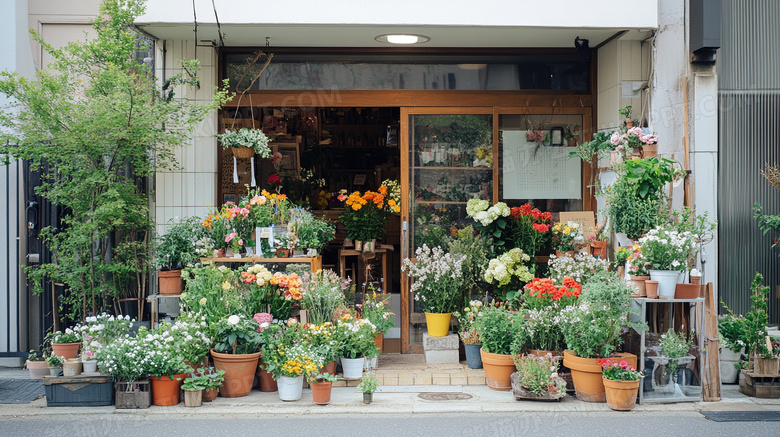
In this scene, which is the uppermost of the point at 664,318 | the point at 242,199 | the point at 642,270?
the point at 242,199

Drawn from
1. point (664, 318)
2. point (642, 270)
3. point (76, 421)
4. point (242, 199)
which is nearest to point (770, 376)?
point (664, 318)

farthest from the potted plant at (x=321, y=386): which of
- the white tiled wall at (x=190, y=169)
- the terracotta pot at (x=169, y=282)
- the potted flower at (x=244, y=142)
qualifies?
the potted flower at (x=244, y=142)

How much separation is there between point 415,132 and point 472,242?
4.97ft

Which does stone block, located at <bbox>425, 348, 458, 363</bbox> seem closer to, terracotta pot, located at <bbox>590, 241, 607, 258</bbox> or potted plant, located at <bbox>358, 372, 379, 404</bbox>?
potted plant, located at <bbox>358, 372, 379, 404</bbox>

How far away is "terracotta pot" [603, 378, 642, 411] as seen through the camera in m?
6.03

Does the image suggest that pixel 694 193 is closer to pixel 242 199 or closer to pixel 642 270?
pixel 642 270

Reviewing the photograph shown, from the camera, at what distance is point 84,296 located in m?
7.06

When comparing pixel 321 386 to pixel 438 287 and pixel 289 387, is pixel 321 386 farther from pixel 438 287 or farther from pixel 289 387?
pixel 438 287

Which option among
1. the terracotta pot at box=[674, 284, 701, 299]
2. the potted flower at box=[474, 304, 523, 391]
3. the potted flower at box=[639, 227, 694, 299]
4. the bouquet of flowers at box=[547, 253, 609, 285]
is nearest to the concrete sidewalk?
the potted flower at box=[474, 304, 523, 391]

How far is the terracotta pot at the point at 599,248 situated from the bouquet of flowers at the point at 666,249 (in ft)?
4.03

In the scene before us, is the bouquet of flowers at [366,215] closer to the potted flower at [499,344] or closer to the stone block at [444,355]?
the stone block at [444,355]

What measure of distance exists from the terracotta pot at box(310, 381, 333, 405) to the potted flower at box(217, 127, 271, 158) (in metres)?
2.96

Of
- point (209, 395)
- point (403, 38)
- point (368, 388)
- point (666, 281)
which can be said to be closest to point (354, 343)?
point (368, 388)

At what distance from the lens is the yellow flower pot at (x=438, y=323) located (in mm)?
7781
